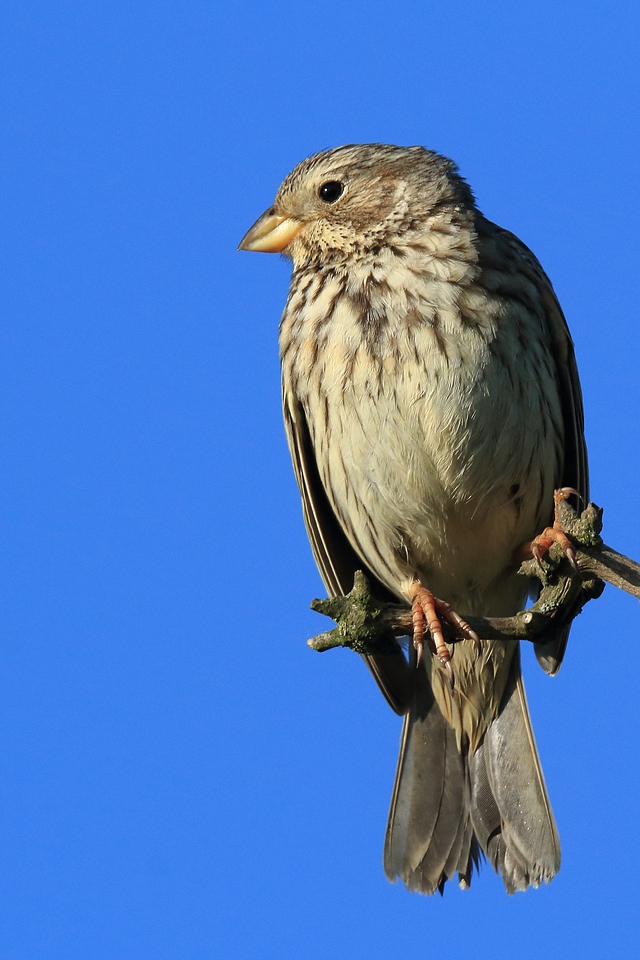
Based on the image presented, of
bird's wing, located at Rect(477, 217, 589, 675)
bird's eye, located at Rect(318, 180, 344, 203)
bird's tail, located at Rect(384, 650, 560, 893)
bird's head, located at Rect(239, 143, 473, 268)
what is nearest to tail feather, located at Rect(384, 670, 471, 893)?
bird's tail, located at Rect(384, 650, 560, 893)

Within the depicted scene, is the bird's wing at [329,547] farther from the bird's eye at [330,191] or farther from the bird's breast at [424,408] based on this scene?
the bird's eye at [330,191]

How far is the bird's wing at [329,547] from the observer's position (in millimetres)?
5773

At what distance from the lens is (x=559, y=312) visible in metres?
5.62

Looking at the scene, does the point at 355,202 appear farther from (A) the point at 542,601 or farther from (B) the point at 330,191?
(A) the point at 542,601

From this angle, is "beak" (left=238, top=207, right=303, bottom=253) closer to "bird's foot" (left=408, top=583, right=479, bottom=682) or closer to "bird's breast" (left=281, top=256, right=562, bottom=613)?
"bird's breast" (left=281, top=256, right=562, bottom=613)

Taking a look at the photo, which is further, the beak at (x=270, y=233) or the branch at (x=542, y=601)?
the beak at (x=270, y=233)

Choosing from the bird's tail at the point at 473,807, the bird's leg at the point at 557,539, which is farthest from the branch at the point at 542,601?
the bird's tail at the point at 473,807

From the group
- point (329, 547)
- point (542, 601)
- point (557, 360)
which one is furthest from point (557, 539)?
point (329, 547)

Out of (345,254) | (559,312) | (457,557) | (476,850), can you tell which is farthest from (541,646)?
(345,254)

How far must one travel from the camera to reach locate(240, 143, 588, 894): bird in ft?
16.9

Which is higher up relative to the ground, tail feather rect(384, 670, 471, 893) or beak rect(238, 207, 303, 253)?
beak rect(238, 207, 303, 253)

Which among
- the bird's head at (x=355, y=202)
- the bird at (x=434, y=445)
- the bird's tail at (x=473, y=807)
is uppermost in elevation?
the bird's head at (x=355, y=202)

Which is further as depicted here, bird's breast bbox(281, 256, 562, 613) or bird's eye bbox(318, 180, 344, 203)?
bird's eye bbox(318, 180, 344, 203)

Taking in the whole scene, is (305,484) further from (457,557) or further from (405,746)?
(405,746)
